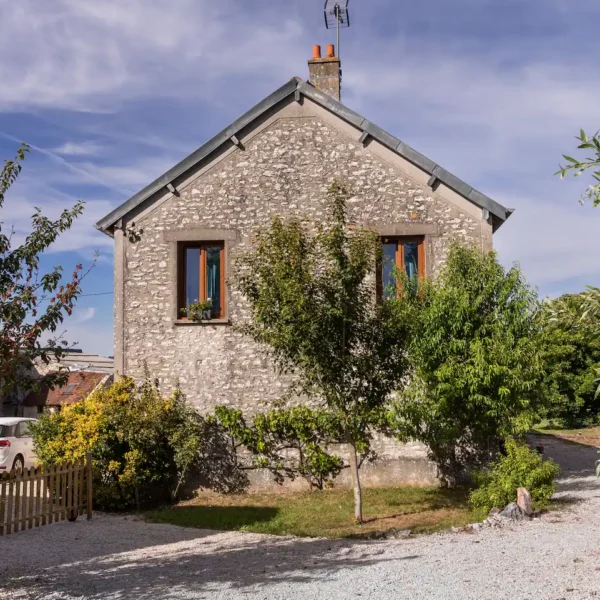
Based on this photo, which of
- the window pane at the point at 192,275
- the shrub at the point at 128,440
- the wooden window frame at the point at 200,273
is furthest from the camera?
the window pane at the point at 192,275

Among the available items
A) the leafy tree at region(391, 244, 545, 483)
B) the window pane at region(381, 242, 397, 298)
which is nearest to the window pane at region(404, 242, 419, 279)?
the window pane at region(381, 242, 397, 298)

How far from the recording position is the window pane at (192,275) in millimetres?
14906

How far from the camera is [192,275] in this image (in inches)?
591

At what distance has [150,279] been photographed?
14.8 m

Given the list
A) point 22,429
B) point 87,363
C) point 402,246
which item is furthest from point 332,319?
point 87,363

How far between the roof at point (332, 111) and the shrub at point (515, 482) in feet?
16.9

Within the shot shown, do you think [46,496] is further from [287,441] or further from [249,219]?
[249,219]

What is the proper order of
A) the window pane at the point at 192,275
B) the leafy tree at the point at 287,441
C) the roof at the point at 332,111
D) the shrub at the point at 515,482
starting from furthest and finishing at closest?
the window pane at the point at 192,275 < the roof at the point at 332,111 < the leafy tree at the point at 287,441 < the shrub at the point at 515,482

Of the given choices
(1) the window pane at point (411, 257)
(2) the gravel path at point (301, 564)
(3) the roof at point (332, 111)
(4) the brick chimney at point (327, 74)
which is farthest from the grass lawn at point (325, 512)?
(4) the brick chimney at point (327, 74)

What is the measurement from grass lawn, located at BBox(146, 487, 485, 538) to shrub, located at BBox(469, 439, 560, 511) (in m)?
0.34

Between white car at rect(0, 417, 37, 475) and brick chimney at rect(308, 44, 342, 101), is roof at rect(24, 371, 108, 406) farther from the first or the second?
brick chimney at rect(308, 44, 342, 101)

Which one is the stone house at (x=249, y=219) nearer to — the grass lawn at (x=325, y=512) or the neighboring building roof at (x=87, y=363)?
the grass lawn at (x=325, y=512)

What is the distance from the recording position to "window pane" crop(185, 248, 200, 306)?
14.9m

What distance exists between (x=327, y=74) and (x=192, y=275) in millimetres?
5758
